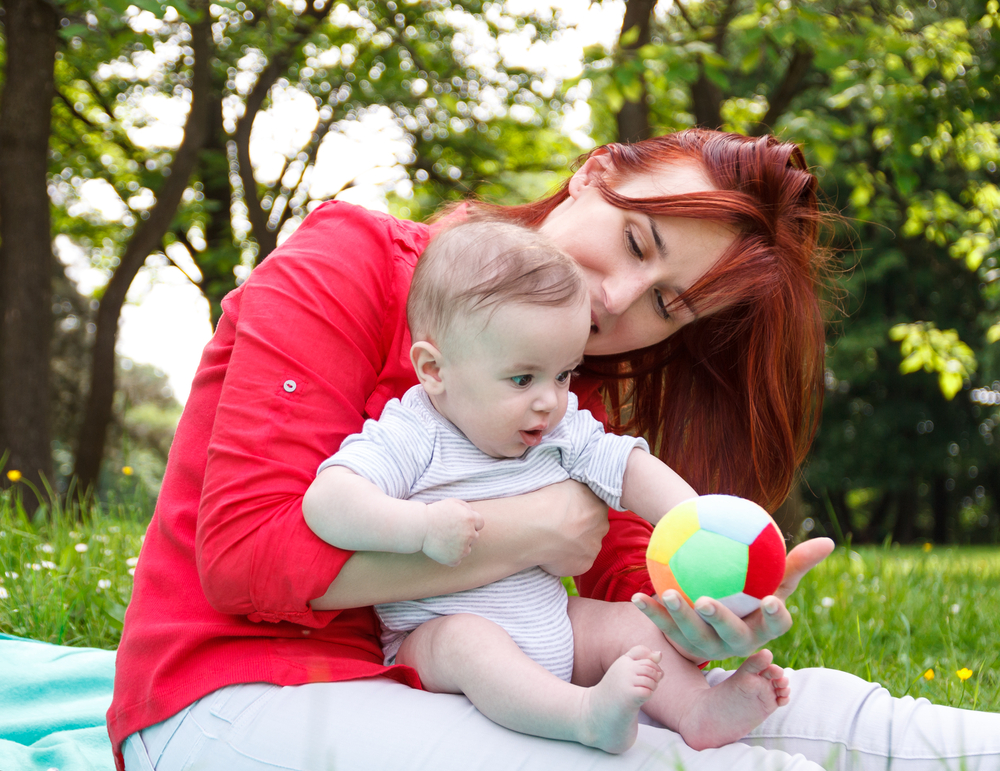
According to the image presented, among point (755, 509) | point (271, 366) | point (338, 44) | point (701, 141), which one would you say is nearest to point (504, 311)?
point (271, 366)

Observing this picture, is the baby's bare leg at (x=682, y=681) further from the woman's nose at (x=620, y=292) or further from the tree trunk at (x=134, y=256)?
the tree trunk at (x=134, y=256)

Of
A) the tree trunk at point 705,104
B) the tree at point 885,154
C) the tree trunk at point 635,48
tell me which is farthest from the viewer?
the tree trunk at point 705,104

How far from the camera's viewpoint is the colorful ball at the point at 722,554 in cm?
137

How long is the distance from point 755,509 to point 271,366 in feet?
2.91

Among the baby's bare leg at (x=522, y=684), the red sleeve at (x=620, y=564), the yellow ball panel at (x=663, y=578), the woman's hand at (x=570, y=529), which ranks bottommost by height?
the red sleeve at (x=620, y=564)

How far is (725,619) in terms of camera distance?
1302mm

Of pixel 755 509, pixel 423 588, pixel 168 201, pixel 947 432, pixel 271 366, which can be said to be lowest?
pixel 947 432

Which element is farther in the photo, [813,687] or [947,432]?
[947,432]

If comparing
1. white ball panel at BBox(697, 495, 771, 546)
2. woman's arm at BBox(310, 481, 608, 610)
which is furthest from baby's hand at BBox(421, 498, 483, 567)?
white ball panel at BBox(697, 495, 771, 546)

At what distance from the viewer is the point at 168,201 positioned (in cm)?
694

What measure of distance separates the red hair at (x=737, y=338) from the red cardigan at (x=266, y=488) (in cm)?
57

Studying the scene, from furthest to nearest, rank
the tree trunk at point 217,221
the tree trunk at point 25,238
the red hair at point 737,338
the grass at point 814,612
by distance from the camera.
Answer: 1. the tree trunk at point 217,221
2. the tree trunk at point 25,238
3. the grass at point 814,612
4. the red hair at point 737,338

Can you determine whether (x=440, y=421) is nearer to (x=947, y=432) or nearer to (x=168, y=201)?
(x=168, y=201)

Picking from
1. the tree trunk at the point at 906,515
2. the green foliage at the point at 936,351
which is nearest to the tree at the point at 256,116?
the green foliage at the point at 936,351
